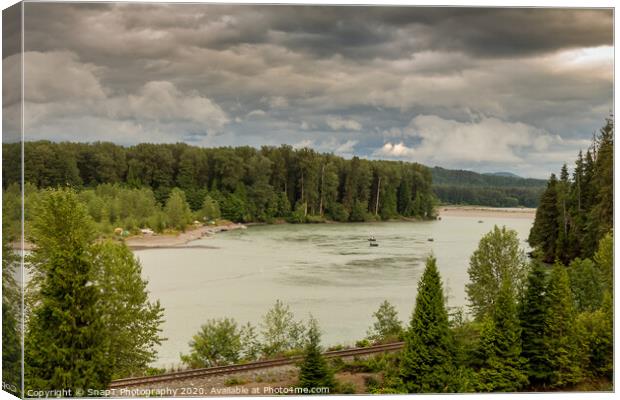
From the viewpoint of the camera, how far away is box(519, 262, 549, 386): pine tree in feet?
31.4

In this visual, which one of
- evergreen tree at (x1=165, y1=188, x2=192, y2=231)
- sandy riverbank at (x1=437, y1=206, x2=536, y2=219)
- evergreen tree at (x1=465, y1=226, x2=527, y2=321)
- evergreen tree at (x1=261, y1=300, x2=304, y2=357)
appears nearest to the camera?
evergreen tree at (x1=261, y1=300, x2=304, y2=357)

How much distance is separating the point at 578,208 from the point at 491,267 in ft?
5.50

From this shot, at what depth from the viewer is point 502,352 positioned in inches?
372

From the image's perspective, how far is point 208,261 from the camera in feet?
35.0

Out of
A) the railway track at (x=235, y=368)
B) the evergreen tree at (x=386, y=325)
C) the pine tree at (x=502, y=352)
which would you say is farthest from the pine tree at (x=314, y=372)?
the pine tree at (x=502, y=352)

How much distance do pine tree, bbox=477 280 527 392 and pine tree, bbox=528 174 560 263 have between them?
1417 millimetres

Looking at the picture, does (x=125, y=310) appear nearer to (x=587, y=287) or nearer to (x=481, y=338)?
(x=481, y=338)

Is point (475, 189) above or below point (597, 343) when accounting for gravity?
above

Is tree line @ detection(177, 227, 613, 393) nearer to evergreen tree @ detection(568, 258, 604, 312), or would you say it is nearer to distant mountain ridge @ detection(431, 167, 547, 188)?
evergreen tree @ detection(568, 258, 604, 312)

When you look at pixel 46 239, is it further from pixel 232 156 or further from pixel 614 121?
pixel 614 121

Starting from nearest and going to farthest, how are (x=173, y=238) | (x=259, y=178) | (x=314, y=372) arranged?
1. (x=314, y=372)
2. (x=173, y=238)
3. (x=259, y=178)

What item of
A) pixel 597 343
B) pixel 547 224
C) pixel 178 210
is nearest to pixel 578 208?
pixel 547 224

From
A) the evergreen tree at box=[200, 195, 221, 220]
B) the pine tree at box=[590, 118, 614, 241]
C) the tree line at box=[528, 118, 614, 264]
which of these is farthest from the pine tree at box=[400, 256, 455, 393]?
the evergreen tree at box=[200, 195, 221, 220]

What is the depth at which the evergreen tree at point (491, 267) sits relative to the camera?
1034cm
